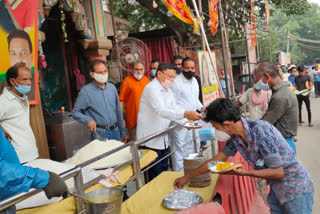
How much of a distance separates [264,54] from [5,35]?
1144 inches

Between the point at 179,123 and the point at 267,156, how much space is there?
177 cm

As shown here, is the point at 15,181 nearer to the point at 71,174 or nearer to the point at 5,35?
the point at 71,174

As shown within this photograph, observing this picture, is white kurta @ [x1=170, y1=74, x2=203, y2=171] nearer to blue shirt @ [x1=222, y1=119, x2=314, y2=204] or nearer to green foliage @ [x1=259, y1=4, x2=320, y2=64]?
blue shirt @ [x1=222, y1=119, x2=314, y2=204]

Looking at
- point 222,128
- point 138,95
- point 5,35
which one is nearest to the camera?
point 222,128

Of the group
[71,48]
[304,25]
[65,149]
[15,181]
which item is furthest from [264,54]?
[304,25]

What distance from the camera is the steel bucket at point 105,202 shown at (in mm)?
1460

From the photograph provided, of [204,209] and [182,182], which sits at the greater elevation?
[204,209]

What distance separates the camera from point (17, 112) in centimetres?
262

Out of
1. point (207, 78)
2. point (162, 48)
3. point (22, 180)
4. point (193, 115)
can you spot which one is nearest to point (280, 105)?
point (193, 115)

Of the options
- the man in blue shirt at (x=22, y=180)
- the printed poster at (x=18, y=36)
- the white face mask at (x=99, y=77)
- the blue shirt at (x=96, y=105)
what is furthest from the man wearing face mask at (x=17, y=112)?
the man in blue shirt at (x=22, y=180)

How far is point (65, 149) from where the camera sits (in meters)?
3.81

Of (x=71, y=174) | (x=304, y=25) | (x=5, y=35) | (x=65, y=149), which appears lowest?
(x=65, y=149)

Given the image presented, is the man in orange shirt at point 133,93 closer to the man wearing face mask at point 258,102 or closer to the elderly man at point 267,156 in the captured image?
the man wearing face mask at point 258,102

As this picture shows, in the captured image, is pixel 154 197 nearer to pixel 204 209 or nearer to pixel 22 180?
pixel 204 209
